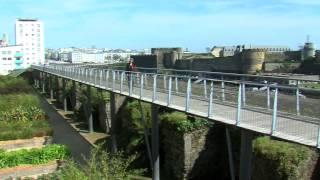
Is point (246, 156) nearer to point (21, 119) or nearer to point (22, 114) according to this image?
point (21, 119)

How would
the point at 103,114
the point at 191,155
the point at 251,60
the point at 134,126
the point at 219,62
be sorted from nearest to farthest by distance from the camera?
the point at 191,155
the point at 134,126
the point at 103,114
the point at 219,62
the point at 251,60

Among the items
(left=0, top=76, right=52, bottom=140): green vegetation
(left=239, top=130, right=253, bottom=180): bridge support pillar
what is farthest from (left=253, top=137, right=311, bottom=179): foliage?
(left=0, top=76, right=52, bottom=140): green vegetation

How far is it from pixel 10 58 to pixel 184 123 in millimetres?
109302

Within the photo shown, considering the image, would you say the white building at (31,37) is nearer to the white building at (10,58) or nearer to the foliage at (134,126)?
the white building at (10,58)

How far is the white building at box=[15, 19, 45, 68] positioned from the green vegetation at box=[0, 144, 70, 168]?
120 meters

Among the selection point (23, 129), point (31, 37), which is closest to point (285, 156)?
point (23, 129)

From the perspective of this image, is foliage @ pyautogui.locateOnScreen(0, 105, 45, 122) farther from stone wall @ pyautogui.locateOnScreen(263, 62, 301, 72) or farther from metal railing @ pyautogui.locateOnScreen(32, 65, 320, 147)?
stone wall @ pyautogui.locateOnScreen(263, 62, 301, 72)

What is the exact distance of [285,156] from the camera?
13.2 m

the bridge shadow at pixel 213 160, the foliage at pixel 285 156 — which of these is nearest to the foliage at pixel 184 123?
the bridge shadow at pixel 213 160

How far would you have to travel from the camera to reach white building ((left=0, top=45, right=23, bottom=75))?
118 metres

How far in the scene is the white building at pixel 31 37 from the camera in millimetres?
140000

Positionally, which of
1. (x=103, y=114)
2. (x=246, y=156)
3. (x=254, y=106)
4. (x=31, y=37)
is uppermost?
(x=31, y=37)

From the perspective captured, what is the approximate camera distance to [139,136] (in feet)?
70.5

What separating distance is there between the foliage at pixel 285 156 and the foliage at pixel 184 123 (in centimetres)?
374
